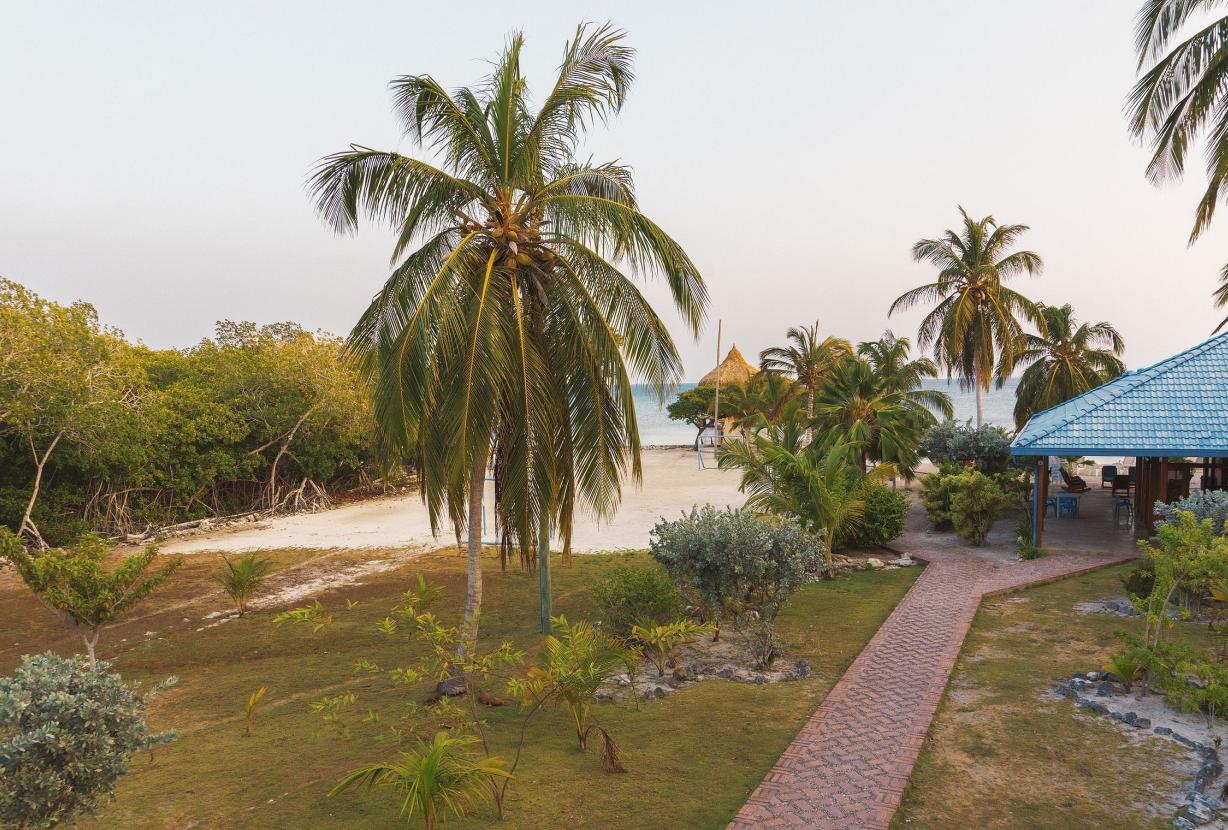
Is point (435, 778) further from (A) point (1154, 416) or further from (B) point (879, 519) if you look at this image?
(A) point (1154, 416)

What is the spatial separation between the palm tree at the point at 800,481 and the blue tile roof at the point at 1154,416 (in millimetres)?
3162

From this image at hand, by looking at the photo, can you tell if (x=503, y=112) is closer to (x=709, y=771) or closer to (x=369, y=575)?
(x=709, y=771)

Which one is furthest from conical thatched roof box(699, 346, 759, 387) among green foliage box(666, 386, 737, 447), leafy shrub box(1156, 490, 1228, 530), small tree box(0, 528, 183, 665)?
small tree box(0, 528, 183, 665)


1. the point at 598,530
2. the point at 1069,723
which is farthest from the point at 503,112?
the point at 598,530

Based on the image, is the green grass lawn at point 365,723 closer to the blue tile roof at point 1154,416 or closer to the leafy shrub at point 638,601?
the leafy shrub at point 638,601

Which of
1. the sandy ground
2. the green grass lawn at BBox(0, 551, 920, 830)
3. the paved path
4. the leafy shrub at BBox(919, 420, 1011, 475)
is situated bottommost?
the green grass lawn at BBox(0, 551, 920, 830)

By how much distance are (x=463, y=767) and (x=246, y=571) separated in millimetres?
8290

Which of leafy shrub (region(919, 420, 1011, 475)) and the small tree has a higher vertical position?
leafy shrub (region(919, 420, 1011, 475))

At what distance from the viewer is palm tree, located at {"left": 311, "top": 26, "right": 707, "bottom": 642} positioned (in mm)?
7375

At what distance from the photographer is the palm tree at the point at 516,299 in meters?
7.38

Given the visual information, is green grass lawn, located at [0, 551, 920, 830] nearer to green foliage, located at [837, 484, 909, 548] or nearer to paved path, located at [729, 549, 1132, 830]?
paved path, located at [729, 549, 1132, 830]

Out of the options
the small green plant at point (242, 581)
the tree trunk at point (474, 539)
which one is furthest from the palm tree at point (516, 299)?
the small green plant at point (242, 581)

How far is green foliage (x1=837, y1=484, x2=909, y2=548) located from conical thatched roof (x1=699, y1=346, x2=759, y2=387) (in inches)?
1147

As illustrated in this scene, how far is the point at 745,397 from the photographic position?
38.6 metres
